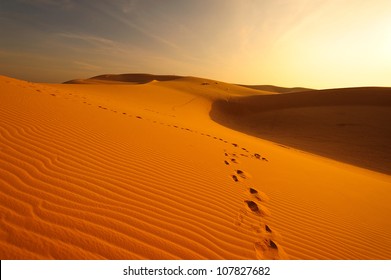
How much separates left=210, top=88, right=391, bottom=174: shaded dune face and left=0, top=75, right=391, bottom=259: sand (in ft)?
25.8

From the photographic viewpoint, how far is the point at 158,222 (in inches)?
112

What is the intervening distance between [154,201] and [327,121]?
736 inches

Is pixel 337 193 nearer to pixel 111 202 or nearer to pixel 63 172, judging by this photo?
pixel 111 202

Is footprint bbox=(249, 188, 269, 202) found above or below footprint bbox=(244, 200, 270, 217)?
above

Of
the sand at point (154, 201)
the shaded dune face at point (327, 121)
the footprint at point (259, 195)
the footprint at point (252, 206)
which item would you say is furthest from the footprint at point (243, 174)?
the shaded dune face at point (327, 121)

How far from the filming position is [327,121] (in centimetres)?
1853

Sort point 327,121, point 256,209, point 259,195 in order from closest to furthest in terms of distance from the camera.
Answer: point 256,209 → point 259,195 → point 327,121

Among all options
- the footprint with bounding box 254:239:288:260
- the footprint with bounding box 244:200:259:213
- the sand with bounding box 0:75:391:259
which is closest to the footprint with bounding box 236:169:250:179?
the sand with bounding box 0:75:391:259

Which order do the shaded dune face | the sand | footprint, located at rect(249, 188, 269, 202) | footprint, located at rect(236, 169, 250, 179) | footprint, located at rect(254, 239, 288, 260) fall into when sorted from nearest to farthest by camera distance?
the sand
footprint, located at rect(254, 239, 288, 260)
footprint, located at rect(249, 188, 269, 202)
footprint, located at rect(236, 169, 250, 179)
the shaded dune face

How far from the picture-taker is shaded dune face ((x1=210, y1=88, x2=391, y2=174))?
43.0 ft

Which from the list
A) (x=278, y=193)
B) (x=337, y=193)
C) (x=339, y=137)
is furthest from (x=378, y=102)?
(x=278, y=193)

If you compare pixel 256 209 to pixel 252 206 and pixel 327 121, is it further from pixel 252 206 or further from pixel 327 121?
pixel 327 121

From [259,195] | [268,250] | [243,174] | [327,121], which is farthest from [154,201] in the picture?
[327,121]

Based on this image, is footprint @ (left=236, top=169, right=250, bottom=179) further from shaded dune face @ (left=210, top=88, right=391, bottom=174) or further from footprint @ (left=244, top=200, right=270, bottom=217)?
shaded dune face @ (left=210, top=88, right=391, bottom=174)
